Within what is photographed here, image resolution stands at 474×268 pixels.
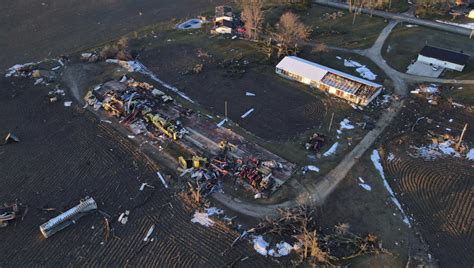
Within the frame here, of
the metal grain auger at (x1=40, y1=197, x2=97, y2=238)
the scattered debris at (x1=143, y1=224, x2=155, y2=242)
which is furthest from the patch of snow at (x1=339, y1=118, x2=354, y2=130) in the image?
the metal grain auger at (x1=40, y1=197, x2=97, y2=238)

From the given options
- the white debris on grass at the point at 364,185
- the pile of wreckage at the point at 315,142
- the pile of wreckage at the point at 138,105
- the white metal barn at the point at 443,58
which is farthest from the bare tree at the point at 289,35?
the white debris on grass at the point at 364,185

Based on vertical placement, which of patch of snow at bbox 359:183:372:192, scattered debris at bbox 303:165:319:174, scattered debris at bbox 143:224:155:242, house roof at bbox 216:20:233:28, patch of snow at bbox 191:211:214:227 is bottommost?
scattered debris at bbox 143:224:155:242

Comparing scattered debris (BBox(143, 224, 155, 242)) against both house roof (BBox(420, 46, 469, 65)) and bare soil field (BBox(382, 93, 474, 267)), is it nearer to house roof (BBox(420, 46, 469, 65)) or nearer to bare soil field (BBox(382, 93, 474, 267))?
bare soil field (BBox(382, 93, 474, 267))

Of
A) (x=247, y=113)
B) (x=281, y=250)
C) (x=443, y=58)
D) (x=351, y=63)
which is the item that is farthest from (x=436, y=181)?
(x=443, y=58)

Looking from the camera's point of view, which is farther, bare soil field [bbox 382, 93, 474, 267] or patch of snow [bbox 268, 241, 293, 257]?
bare soil field [bbox 382, 93, 474, 267]

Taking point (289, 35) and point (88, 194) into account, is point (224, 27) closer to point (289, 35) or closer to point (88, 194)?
point (289, 35)

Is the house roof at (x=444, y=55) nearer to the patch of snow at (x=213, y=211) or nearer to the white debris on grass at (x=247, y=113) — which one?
the white debris on grass at (x=247, y=113)

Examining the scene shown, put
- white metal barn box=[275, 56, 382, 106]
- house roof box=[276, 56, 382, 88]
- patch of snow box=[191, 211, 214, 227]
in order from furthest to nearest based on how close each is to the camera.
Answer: house roof box=[276, 56, 382, 88] < white metal barn box=[275, 56, 382, 106] < patch of snow box=[191, 211, 214, 227]
